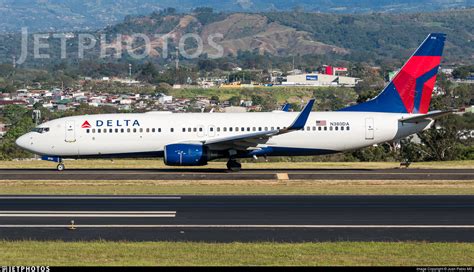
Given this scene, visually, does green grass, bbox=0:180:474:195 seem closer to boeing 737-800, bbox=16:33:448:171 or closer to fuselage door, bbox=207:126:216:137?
boeing 737-800, bbox=16:33:448:171

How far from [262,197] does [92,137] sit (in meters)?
15.5

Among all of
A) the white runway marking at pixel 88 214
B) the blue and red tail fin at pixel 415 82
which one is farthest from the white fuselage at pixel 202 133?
the white runway marking at pixel 88 214

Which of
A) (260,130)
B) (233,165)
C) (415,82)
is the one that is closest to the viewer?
(260,130)

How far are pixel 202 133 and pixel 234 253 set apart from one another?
25454mm

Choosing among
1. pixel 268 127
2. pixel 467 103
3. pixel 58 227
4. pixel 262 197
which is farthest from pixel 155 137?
pixel 467 103

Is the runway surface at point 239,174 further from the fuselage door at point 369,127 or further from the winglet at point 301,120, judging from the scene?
the winglet at point 301,120

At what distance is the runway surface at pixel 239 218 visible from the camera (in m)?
27.3

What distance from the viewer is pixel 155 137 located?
162ft

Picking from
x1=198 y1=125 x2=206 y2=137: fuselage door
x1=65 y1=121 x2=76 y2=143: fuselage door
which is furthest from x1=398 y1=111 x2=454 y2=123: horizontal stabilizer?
x1=65 y1=121 x2=76 y2=143: fuselage door

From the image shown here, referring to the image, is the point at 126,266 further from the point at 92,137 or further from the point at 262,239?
the point at 92,137

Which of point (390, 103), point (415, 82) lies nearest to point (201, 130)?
point (390, 103)

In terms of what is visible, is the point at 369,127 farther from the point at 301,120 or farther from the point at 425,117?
the point at 301,120

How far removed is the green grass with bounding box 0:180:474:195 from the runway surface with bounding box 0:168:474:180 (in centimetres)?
176

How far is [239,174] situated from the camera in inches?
1857
